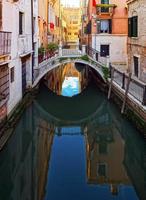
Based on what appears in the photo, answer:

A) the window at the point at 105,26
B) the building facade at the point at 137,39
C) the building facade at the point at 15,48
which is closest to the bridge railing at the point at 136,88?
the building facade at the point at 137,39

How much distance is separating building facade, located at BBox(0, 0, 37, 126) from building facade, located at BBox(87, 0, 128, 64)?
285 inches

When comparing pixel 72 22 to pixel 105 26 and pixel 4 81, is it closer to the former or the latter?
pixel 105 26

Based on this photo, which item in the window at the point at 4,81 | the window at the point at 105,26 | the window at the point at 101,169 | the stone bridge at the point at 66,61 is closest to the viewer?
the window at the point at 101,169

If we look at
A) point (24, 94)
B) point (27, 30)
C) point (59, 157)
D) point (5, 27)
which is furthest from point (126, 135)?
point (27, 30)

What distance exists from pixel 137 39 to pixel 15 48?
6.43m

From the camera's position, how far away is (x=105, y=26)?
2745 centimetres

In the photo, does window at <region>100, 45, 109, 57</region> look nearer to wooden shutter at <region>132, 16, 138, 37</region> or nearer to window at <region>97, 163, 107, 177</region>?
wooden shutter at <region>132, 16, 138, 37</region>

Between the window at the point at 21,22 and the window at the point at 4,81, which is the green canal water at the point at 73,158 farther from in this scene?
the window at the point at 21,22

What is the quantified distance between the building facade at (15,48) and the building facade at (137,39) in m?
5.16

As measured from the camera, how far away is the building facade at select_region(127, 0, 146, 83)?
55.7ft

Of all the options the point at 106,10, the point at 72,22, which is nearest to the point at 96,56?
the point at 106,10

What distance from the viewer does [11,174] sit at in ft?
30.7

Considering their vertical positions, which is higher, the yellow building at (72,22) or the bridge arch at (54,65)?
the yellow building at (72,22)

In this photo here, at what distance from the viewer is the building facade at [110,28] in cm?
2684
